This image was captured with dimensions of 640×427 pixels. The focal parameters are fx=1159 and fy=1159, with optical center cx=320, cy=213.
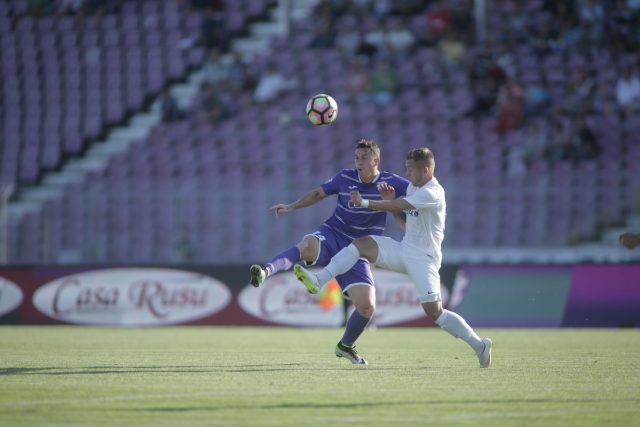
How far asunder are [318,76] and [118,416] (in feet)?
64.5

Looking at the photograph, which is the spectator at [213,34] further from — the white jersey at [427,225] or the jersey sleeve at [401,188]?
the white jersey at [427,225]

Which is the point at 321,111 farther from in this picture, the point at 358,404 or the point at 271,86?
the point at 271,86

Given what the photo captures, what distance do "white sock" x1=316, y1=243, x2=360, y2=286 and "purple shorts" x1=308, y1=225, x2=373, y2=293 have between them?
1.72 feet

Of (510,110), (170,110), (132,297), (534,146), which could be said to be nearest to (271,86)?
(170,110)

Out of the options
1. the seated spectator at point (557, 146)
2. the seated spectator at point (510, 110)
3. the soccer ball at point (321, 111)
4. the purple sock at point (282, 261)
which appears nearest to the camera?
the purple sock at point (282, 261)

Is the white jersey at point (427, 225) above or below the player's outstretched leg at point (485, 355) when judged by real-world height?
above

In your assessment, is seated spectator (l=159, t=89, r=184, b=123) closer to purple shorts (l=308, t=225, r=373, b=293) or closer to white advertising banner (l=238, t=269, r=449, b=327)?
white advertising banner (l=238, t=269, r=449, b=327)

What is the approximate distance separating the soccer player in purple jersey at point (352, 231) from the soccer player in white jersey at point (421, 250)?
60 centimetres

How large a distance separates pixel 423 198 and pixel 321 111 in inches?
110

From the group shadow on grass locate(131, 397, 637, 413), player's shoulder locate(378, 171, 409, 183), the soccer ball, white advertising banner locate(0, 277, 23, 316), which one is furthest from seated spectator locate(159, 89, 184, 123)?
shadow on grass locate(131, 397, 637, 413)

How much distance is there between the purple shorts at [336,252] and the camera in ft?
38.4

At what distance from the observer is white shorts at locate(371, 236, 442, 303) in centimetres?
1060

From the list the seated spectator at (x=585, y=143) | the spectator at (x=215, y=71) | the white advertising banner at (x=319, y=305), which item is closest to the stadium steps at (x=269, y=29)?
the spectator at (x=215, y=71)

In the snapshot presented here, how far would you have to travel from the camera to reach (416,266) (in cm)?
1070
